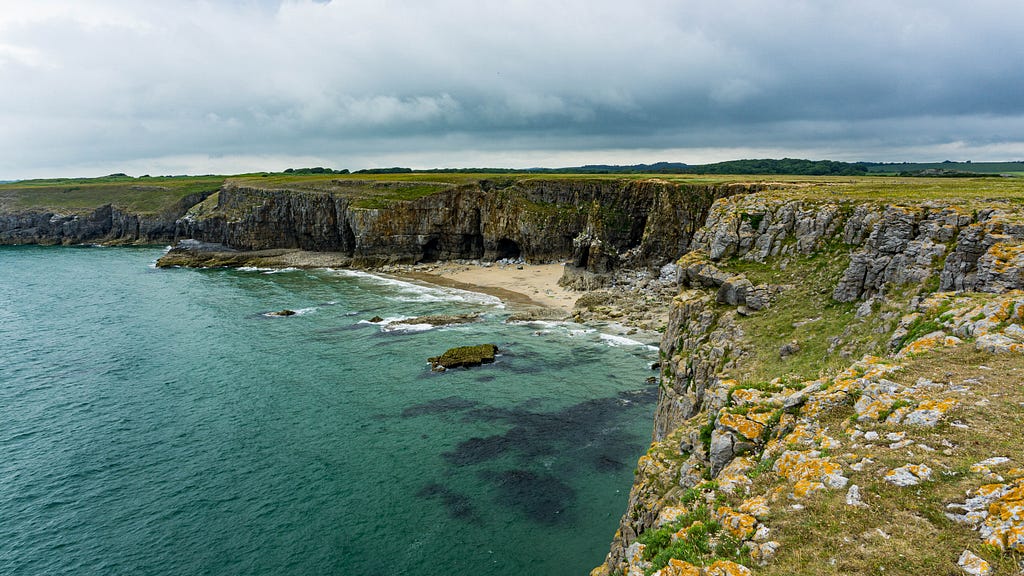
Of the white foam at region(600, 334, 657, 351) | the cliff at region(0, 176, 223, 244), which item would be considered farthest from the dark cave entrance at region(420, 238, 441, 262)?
the cliff at region(0, 176, 223, 244)

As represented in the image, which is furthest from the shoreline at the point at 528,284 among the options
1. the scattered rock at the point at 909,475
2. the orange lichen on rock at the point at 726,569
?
the orange lichen on rock at the point at 726,569

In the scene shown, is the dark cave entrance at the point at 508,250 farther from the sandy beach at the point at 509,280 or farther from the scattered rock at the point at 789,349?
the scattered rock at the point at 789,349

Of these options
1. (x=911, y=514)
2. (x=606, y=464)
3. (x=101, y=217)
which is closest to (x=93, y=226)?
(x=101, y=217)

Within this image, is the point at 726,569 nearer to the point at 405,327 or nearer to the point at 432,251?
the point at 405,327

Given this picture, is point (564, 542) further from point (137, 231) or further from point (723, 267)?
point (137, 231)

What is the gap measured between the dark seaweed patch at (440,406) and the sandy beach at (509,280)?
30697 mm

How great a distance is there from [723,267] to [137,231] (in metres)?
180

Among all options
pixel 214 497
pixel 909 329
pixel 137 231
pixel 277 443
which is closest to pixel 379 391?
pixel 277 443

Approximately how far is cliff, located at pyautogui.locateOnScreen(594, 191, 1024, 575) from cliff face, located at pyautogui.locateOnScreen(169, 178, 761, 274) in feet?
194

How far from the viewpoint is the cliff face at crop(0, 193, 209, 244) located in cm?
15750

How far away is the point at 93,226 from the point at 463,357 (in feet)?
545

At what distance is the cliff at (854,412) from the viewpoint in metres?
8.76

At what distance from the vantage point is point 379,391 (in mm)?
44031

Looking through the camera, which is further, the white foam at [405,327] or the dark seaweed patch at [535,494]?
the white foam at [405,327]
